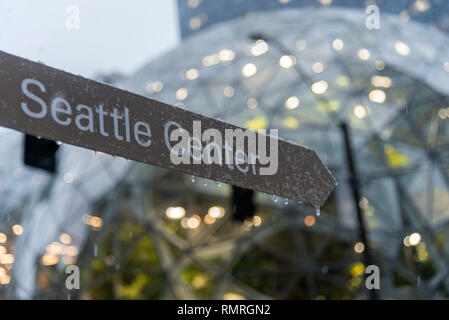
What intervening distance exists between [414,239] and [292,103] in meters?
3.76

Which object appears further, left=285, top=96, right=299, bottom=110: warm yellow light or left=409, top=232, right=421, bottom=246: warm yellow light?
left=285, top=96, right=299, bottom=110: warm yellow light

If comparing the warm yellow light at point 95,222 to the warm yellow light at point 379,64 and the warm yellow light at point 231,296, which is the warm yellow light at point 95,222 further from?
the warm yellow light at point 379,64

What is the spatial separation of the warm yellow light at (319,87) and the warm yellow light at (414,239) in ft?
11.7

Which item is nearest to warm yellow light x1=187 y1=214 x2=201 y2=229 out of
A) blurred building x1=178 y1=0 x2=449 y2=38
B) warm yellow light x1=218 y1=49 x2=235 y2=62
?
warm yellow light x1=218 y1=49 x2=235 y2=62

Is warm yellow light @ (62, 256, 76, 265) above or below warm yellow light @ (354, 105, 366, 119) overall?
below

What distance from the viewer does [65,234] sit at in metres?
12.9

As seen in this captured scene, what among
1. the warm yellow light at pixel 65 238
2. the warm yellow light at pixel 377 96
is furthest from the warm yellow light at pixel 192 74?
the warm yellow light at pixel 65 238

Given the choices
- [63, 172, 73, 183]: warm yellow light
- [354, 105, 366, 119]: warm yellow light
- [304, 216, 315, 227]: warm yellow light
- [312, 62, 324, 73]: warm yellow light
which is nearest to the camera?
[304, 216, 315, 227]: warm yellow light

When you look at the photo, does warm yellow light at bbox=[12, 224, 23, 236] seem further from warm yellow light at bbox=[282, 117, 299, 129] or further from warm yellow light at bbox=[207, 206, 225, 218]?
warm yellow light at bbox=[282, 117, 299, 129]

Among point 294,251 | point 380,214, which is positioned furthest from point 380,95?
point 294,251

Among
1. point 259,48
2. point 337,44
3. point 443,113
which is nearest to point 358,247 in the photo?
point 443,113

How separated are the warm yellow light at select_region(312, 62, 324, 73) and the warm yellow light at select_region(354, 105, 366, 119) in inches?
50.0

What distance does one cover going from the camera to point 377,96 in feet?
41.1

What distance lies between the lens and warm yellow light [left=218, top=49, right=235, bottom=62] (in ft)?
45.7
